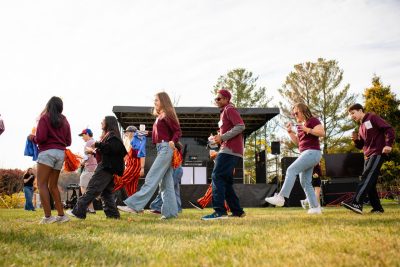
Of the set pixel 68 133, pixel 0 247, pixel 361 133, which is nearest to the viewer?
pixel 0 247

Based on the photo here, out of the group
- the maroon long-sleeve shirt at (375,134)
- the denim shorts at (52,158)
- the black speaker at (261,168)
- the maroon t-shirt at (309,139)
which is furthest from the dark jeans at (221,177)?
the black speaker at (261,168)

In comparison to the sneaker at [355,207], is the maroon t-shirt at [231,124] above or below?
above

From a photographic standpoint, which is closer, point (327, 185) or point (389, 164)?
point (327, 185)

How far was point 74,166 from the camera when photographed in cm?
629

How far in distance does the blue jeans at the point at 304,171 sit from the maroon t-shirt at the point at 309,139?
0.08 m

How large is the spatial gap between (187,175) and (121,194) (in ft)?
21.9

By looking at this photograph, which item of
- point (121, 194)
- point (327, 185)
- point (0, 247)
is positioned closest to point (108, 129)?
point (0, 247)

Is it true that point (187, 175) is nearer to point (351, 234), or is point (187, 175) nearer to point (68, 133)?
A: point (68, 133)

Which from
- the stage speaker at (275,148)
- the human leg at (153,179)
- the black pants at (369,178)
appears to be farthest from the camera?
the stage speaker at (275,148)

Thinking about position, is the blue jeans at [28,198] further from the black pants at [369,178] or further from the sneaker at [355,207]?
the black pants at [369,178]

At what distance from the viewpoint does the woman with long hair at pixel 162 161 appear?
586 centimetres

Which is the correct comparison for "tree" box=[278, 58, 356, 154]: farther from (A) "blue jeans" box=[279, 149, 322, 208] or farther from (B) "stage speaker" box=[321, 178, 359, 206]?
(A) "blue jeans" box=[279, 149, 322, 208]

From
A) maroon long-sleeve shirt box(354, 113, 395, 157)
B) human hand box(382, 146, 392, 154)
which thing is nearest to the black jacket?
maroon long-sleeve shirt box(354, 113, 395, 157)

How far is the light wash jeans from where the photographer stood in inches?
230
